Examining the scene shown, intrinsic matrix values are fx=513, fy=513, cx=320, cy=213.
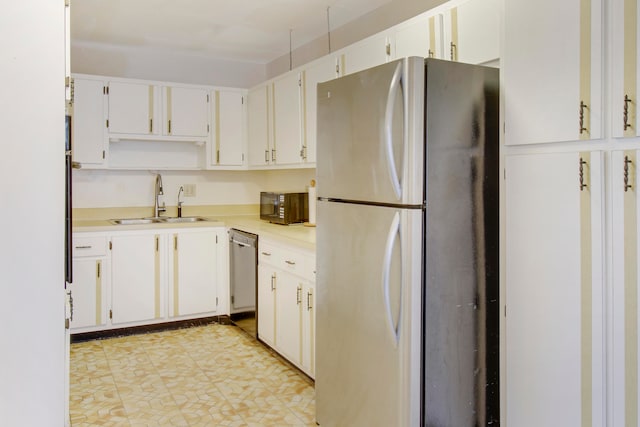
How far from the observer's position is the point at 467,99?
2.03 m

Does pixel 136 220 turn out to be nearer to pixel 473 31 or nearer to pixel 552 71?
pixel 473 31

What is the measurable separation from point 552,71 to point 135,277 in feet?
11.0

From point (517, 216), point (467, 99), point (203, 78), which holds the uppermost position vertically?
point (203, 78)

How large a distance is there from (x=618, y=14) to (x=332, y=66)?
78.9 inches

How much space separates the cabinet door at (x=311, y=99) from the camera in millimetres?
3472

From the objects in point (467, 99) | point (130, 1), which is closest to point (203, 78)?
point (130, 1)

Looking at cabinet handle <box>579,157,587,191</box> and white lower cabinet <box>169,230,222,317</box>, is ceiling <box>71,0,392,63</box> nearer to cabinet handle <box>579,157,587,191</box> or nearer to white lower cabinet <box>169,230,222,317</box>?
white lower cabinet <box>169,230,222,317</box>

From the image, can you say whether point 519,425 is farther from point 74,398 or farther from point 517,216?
point 74,398

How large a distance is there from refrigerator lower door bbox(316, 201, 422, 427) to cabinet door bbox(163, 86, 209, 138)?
7.87 feet

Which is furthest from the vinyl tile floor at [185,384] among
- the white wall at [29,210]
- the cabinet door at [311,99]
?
the white wall at [29,210]

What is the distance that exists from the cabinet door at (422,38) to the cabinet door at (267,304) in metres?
1.66

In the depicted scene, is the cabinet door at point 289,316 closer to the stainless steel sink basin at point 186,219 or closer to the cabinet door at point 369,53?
the cabinet door at point 369,53

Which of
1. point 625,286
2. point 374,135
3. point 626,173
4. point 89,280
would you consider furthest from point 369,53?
point 89,280

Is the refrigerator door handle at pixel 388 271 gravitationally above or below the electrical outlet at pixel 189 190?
below
